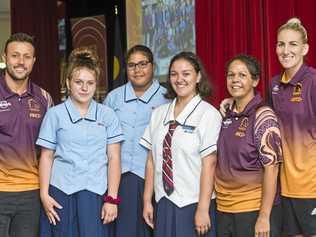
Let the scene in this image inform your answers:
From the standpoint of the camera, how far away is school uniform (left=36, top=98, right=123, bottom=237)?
2783mm

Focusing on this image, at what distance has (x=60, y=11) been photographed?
755 cm

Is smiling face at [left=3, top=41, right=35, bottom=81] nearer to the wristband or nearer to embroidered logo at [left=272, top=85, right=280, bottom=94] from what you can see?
the wristband

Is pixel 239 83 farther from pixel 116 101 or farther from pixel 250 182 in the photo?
pixel 116 101

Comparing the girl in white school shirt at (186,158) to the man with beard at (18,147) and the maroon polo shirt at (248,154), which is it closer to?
the maroon polo shirt at (248,154)

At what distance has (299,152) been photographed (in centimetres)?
255

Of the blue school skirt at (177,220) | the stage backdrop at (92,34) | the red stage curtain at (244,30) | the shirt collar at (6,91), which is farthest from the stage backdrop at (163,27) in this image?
the blue school skirt at (177,220)

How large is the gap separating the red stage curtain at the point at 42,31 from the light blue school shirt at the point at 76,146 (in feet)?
14.8

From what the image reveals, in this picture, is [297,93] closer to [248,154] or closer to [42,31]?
[248,154]

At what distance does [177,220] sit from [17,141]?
901mm

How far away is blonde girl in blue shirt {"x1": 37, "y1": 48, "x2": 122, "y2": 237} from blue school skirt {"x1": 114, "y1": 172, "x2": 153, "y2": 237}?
0.21 m

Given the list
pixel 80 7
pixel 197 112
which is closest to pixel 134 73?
pixel 197 112

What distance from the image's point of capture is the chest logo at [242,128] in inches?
101

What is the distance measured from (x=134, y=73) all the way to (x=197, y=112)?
53 cm

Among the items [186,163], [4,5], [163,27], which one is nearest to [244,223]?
[186,163]
